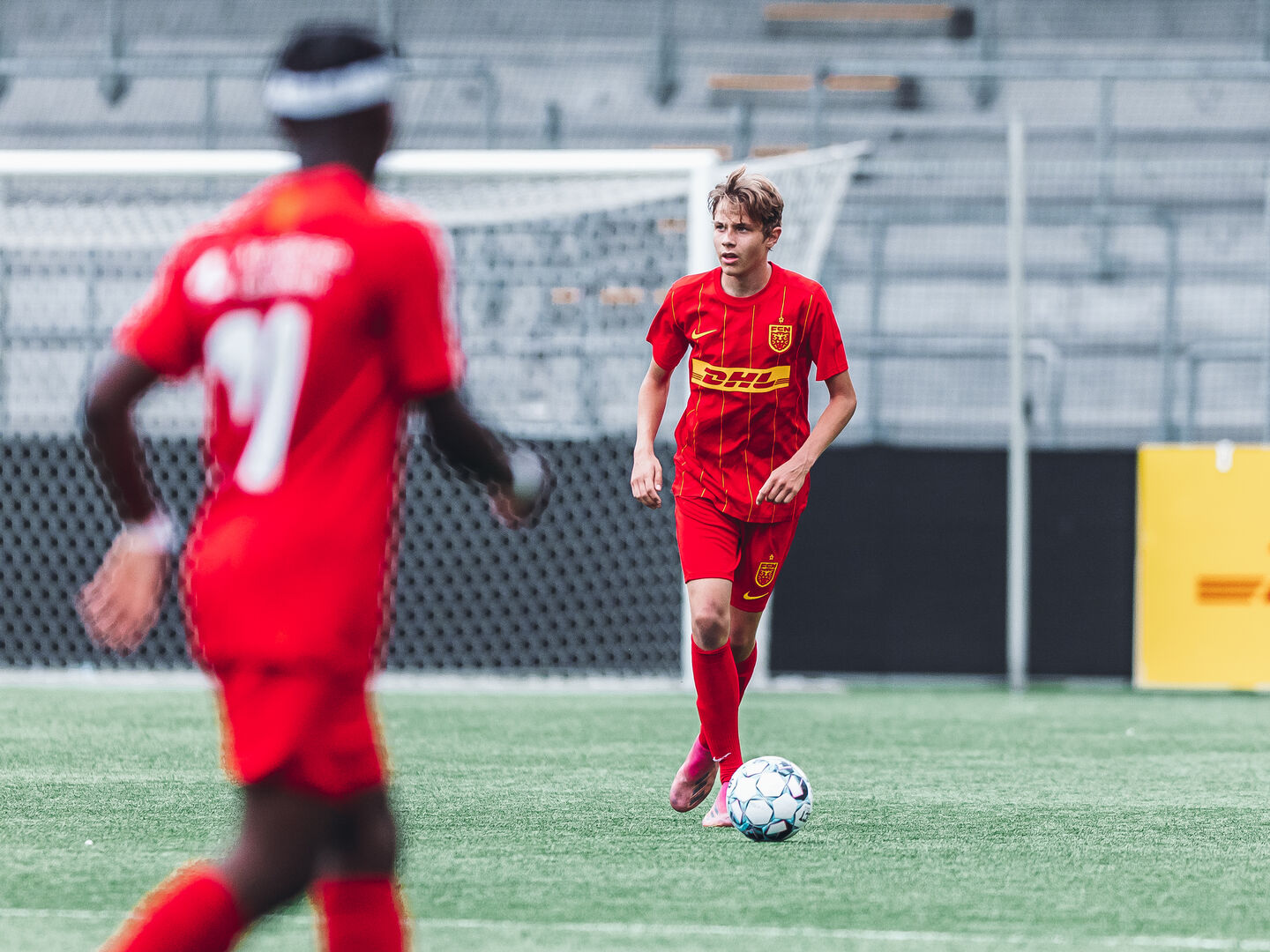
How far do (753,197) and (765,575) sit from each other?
104 centimetres

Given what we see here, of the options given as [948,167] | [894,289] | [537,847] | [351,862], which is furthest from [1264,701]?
[351,862]

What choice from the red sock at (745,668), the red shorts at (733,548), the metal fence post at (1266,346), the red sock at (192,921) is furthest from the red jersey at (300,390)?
the metal fence post at (1266,346)

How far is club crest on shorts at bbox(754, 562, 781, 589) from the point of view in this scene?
505 centimetres

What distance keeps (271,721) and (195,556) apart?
0.74ft

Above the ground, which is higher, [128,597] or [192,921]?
[128,597]

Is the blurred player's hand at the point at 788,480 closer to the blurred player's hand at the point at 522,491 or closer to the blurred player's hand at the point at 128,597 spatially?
the blurred player's hand at the point at 522,491

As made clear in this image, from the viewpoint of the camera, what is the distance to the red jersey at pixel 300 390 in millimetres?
2195

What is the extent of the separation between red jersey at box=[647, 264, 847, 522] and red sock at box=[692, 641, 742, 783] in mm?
400

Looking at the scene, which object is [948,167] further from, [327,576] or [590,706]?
[327,576]

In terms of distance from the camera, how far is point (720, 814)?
476 centimetres

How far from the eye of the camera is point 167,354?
2271mm

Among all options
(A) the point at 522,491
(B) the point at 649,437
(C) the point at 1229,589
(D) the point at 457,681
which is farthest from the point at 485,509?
(A) the point at 522,491

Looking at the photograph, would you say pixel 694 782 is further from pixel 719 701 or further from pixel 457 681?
pixel 457 681

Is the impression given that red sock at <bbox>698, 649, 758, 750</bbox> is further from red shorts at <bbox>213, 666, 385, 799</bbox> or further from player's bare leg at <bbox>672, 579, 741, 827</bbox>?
red shorts at <bbox>213, 666, 385, 799</bbox>
